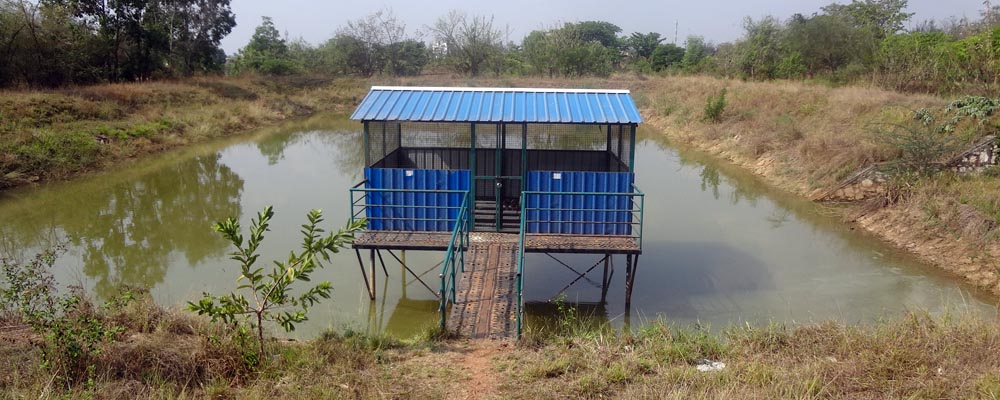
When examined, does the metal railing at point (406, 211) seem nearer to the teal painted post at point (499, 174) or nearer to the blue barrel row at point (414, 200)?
the blue barrel row at point (414, 200)

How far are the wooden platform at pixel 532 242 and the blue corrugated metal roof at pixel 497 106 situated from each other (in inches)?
66.9

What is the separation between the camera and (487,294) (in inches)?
323

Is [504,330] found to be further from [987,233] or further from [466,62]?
[466,62]

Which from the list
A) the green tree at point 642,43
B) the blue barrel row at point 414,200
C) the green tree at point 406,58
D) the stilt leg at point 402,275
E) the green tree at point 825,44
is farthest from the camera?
the green tree at point 642,43

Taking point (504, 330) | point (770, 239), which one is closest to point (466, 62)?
→ point (770, 239)

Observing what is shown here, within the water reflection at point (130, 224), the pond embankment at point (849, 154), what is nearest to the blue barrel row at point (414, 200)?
the water reflection at point (130, 224)

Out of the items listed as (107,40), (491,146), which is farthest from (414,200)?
(107,40)

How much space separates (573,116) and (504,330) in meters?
3.56

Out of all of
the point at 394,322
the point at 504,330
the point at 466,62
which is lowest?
the point at 394,322

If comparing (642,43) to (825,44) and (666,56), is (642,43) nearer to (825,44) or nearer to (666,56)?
(666,56)

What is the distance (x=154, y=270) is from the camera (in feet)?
34.6

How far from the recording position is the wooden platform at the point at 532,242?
8.73m

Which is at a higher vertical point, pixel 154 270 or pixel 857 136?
pixel 857 136

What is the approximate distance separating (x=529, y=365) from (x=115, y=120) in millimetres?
23239
